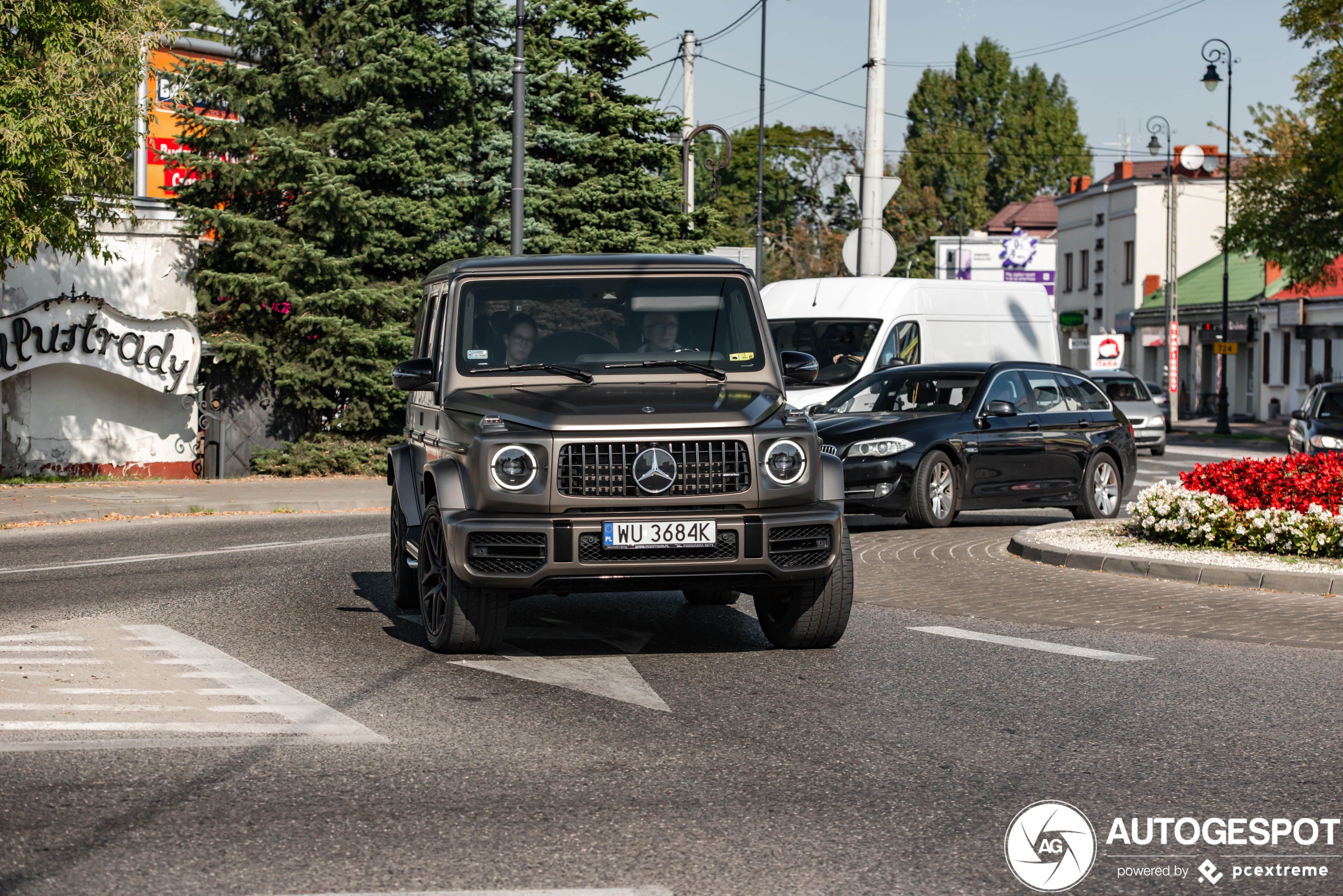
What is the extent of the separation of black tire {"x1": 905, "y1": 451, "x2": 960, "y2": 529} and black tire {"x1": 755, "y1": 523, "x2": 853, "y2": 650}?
7222mm

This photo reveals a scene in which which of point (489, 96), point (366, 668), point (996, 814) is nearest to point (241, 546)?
point (366, 668)

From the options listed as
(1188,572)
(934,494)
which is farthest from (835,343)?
(1188,572)

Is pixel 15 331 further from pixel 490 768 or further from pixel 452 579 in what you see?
pixel 490 768

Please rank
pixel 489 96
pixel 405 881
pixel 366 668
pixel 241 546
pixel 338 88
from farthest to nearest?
pixel 489 96 → pixel 338 88 → pixel 241 546 → pixel 366 668 → pixel 405 881

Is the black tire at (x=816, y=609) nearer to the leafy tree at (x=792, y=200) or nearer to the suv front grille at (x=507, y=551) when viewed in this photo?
the suv front grille at (x=507, y=551)

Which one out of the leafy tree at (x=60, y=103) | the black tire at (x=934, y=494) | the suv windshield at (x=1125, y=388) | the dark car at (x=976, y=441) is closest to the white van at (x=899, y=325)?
the dark car at (x=976, y=441)

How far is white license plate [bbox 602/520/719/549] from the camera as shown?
288 inches

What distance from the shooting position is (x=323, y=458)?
23.6 metres

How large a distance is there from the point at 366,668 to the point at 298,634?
1.28m

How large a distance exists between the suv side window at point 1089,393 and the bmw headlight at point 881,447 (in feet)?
8.30

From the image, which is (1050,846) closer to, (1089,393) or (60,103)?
(1089,393)

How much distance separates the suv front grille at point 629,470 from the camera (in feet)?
24.1

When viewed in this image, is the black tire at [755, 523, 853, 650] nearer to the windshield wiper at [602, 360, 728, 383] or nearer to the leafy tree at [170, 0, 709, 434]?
the windshield wiper at [602, 360, 728, 383]

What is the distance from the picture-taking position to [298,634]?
8883mm
